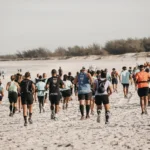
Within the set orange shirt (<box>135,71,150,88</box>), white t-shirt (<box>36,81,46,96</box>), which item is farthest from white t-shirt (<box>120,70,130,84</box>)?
orange shirt (<box>135,71,150,88</box>)

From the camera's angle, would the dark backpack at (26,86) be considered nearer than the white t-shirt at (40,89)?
Yes

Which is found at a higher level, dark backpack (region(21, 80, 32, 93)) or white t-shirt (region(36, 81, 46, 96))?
dark backpack (region(21, 80, 32, 93))

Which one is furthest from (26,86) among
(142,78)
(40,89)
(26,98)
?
(142,78)

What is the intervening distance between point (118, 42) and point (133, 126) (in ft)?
283

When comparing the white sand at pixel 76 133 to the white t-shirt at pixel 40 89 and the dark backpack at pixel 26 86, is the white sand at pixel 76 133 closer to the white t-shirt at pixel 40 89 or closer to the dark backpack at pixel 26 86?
the dark backpack at pixel 26 86

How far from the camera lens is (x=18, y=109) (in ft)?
58.7

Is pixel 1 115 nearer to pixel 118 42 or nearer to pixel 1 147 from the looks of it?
pixel 1 147

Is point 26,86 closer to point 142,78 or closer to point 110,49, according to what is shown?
point 142,78

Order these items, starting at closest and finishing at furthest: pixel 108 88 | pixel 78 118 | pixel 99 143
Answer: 1. pixel 99 143
2. pixel 108 88
3. pixel 78 118

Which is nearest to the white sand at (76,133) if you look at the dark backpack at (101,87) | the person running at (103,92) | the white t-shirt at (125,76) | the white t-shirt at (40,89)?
the person running at (103,92)

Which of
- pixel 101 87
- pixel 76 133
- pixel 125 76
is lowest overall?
pixel 76 133

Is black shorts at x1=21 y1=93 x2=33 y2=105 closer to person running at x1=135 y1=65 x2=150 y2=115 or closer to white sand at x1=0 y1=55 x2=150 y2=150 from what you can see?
white sand at x1=0 y1=55 x2=150 y2=150

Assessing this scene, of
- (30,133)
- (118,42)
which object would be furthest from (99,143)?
(118,42)

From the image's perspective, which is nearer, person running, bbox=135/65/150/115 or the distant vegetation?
person running, bbox=135/65/150/115
